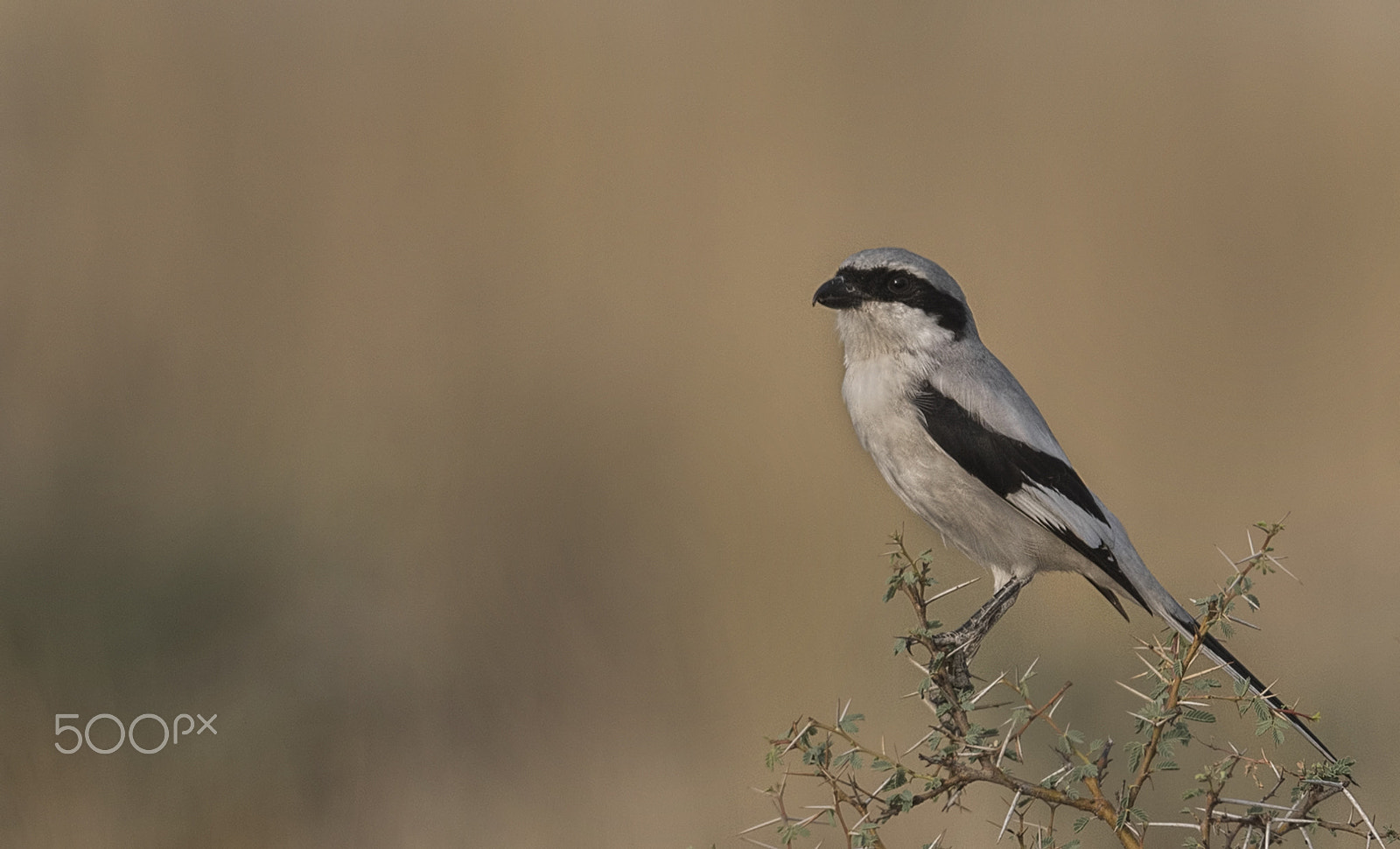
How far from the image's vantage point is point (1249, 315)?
7.13 meters

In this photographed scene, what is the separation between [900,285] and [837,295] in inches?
6.0

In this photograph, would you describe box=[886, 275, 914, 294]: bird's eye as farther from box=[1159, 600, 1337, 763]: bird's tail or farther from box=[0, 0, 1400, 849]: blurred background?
box=[0, 0, 1400, 849]: blurred background

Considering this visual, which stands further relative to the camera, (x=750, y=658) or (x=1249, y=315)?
(x=1249, y=315)

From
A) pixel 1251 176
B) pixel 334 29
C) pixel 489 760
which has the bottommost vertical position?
pixel 489 760

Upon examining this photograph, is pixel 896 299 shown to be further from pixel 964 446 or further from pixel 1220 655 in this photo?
pixel 1220 655

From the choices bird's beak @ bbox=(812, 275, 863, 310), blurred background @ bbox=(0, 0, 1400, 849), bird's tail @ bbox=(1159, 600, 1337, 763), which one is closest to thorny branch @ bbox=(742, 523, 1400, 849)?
bird's tail @ bbox=(1159, 600, 1337, 763)

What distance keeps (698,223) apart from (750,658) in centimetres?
271

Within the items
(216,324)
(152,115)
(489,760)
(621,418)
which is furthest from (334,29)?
(489,760)

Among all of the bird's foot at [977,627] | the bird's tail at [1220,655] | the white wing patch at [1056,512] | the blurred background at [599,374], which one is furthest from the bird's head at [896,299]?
the blurred background at [599,374]

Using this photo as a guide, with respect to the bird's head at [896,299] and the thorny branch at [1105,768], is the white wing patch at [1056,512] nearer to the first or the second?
the bird's head at [896,299]

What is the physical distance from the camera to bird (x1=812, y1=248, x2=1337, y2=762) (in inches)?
112

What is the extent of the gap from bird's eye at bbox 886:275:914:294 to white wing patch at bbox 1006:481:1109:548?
55 centimetres

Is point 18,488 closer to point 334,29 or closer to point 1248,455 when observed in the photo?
point 334,29

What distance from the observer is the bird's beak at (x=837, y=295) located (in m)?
3.04
